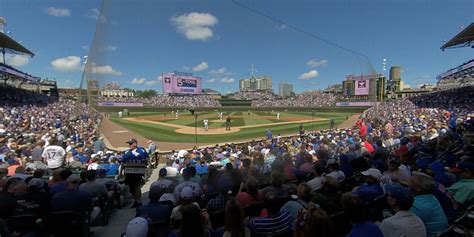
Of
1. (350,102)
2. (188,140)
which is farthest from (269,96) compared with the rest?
(350,102)

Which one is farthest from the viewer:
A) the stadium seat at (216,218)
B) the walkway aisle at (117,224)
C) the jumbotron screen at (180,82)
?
the jumbotron screen at (180,82)

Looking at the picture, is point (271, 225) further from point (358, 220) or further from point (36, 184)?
point (36, 184)

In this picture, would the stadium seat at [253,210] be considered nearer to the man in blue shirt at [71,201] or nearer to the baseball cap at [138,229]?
the baseball cap at [138,229]

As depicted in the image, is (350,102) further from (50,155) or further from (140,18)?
(50,155)

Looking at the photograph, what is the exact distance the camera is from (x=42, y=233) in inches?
150

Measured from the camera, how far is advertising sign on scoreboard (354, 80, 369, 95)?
34.6 metres

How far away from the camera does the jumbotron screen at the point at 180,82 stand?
1434cm

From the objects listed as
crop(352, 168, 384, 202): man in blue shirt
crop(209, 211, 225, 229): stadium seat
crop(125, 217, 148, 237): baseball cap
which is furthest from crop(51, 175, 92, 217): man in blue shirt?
crop(352, 168, 384, 202): man in blue shirt

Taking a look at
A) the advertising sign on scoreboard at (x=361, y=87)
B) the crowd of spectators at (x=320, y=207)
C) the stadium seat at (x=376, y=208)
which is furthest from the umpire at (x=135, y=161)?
the advertising sign on scoreboard at (x=361, y=87)

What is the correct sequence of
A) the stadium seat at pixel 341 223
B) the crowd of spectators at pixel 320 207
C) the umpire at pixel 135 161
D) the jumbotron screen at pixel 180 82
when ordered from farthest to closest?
the jumbotron screen at pixel 180 82 < the umpire at pixel 135 161 < the stadium seat at pixel 341 223 < the crowd of spectators at pixel 320 207

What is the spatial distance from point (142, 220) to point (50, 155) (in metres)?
7.57

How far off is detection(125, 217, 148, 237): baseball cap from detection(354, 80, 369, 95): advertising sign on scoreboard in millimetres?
34390

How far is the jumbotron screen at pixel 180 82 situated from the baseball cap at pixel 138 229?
1160 centimetres

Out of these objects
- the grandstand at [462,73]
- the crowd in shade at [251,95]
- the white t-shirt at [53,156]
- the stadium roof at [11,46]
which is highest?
the stadium roof at [11,46]
